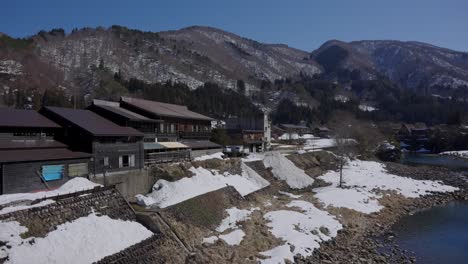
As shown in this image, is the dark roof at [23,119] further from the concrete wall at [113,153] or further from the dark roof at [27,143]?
the concrete wall at [113,153]

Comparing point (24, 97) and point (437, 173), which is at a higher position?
point (24, 97)

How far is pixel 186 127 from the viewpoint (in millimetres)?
38438

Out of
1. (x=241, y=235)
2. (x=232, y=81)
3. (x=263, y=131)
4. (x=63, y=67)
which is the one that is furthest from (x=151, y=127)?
(x=232, y=81)

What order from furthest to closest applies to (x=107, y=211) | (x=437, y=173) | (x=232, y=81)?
(x=232, y=81), (x=437, y=173), (x=107, y=211)

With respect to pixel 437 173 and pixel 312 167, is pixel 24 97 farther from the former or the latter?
pixel 437 173

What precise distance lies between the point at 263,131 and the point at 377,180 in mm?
21214

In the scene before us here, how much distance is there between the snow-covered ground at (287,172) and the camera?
1436 inches

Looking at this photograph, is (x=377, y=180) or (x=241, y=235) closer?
(x=241, y=235)

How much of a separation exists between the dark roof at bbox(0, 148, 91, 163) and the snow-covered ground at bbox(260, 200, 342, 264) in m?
13.3

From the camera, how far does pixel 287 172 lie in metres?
37.5

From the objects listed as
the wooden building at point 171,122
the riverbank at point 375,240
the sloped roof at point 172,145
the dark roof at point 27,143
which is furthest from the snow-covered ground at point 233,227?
the wooden building at point 171,122

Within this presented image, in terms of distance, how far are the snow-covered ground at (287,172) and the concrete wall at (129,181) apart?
16.3 meters

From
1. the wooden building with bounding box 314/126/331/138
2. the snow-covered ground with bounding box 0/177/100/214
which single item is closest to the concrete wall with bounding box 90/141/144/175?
the snow-covered ground with bounding box 0/177/100/214

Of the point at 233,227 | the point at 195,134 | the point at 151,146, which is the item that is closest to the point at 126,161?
the point at 151,146
